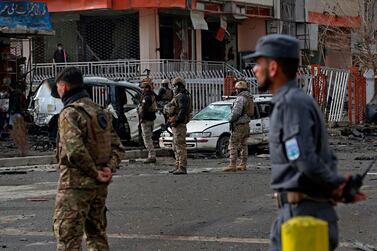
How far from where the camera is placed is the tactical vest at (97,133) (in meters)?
6.36

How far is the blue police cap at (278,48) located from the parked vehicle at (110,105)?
16134 mm

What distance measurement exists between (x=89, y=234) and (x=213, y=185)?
274 inches

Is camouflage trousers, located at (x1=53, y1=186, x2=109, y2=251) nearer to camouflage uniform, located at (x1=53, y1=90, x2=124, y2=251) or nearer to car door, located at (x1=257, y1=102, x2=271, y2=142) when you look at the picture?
camouflage uniform, located at (x1=53, y1=90, x2=124, y2=251)

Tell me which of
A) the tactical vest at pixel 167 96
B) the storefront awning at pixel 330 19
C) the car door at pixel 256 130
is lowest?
the car door at pixel 256 130

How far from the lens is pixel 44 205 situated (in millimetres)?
11477

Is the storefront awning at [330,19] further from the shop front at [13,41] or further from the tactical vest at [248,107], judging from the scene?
the tactical vest at [248,107]

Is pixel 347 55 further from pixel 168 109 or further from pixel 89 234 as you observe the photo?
pixel 89 234

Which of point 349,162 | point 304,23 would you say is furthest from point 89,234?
point 304,23

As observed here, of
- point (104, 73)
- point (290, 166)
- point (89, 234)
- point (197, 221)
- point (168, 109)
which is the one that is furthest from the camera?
point (104, 73)

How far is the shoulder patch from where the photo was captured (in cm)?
425

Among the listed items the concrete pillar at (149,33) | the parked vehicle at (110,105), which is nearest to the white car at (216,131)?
the parked vehicle at (110,105)

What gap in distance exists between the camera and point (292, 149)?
4270mm

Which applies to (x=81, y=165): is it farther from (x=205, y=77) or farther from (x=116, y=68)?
(x=116, y=68)

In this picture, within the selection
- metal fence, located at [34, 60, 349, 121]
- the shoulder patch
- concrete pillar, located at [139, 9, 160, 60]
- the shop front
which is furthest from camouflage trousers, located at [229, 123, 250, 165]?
concrete pillar, located at [139, 9, 160, 60]
